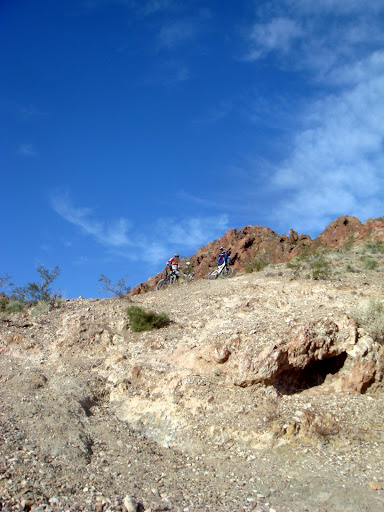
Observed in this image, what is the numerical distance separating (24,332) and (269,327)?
7.76 metres

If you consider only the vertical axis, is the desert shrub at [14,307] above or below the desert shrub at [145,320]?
above

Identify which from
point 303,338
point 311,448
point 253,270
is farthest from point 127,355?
point 253,270

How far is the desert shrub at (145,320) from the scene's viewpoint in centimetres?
1287

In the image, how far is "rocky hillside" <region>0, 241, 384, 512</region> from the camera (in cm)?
664

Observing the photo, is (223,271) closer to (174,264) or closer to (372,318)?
(174,264)

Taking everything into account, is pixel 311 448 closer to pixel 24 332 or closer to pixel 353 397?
pixel 353 397

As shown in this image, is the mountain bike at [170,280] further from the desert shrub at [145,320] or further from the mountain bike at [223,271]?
the desert shrub at [145,320]

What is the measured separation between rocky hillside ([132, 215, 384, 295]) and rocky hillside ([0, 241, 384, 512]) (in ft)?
87.3

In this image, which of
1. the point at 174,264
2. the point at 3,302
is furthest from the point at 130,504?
the point at 174,264

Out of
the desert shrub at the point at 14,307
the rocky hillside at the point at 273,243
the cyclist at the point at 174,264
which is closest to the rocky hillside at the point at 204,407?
the desert shrub at the point at 14,307

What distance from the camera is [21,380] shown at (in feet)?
35.1

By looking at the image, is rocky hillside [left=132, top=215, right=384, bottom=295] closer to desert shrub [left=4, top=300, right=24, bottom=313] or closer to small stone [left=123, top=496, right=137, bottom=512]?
desert shrub [left=4, top=300, right=24, bottom=313]

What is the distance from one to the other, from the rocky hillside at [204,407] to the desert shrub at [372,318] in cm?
5

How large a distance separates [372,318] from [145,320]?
627 centimetres
